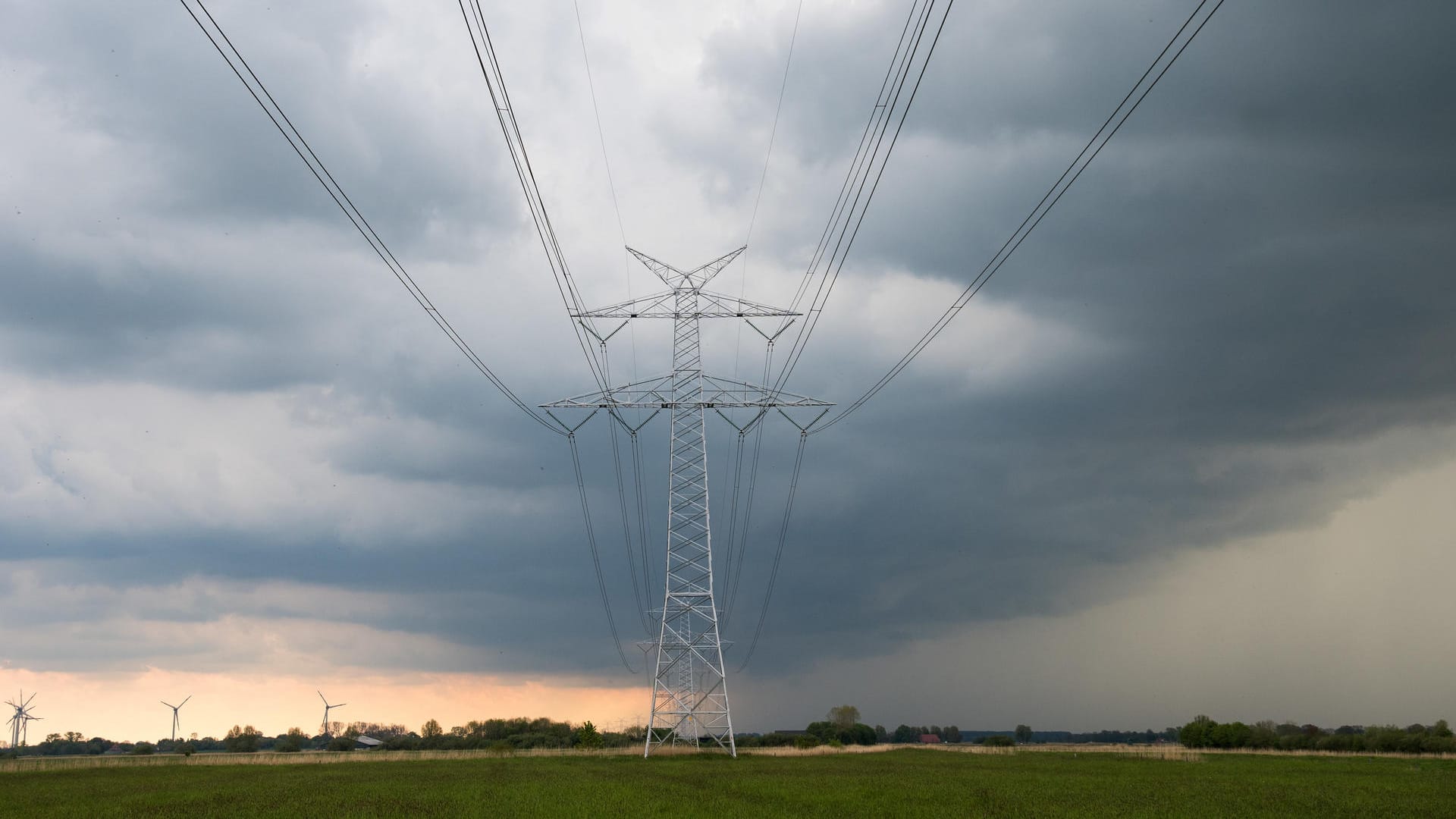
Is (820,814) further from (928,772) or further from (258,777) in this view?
(258,777)

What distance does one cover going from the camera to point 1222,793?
47688mm

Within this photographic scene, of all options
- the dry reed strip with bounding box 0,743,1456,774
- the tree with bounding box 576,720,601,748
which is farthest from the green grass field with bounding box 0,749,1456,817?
the tree with bounding box 576,720,601,748

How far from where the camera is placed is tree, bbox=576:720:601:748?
134m

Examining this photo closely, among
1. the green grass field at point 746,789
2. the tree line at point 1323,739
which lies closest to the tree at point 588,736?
the green grass field at point 746,789

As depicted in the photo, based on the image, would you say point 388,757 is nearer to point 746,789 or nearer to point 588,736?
point 588,736

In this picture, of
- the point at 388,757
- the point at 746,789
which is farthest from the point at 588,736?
the point at 746,789

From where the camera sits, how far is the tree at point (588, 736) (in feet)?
440

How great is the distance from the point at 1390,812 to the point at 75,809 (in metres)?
56.0

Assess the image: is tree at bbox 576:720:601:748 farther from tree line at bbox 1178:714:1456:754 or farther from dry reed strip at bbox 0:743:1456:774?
tree line at bbox 1178:714:1456:754

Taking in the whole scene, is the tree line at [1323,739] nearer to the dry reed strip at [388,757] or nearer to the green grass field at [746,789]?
the dry reed strip at [388,757]

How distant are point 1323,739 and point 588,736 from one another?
10010 centimetres

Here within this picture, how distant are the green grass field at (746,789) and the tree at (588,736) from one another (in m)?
52.8

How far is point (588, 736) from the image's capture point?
135m

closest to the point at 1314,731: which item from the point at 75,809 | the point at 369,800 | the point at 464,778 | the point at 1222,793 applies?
the point at 1222,793
